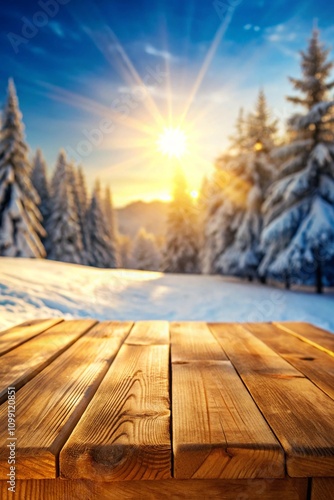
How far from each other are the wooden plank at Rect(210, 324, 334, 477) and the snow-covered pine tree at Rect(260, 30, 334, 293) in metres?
9.70

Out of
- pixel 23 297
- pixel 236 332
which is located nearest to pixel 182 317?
pixel 23 297

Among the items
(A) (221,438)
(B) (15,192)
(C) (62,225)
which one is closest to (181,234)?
(C) (62,225)

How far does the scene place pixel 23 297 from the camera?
19.5 feet

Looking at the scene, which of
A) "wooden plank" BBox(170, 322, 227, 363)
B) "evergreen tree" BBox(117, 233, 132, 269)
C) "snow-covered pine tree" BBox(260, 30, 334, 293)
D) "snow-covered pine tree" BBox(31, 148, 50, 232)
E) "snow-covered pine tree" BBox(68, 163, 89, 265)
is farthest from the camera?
"evergreen tree" BBox(117, 233, 132, 269)

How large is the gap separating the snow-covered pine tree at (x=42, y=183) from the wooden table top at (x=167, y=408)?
1241 inches

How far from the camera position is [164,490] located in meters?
0.91

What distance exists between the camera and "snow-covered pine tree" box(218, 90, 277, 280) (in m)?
14.1

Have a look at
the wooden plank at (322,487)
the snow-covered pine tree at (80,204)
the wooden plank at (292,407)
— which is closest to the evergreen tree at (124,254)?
the snow-covered pine tree at (80,204)

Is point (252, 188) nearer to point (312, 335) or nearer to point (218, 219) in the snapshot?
point (218, 219)

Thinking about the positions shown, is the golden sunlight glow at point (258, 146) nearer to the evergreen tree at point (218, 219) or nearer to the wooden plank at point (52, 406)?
the evergreen tree at point (218, 219)

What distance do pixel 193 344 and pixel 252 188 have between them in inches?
537

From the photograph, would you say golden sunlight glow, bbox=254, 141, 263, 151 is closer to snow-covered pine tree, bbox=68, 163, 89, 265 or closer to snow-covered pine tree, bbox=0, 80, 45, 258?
snow-covered pine tree, bbox=0, 80, 45, 258

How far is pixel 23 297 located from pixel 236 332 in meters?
4.87

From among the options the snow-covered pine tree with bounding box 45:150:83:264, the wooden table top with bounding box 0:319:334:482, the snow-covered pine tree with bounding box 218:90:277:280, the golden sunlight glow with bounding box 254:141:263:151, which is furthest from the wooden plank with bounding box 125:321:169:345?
the snow-covered pine tree with bounding box 45:150:83:264
